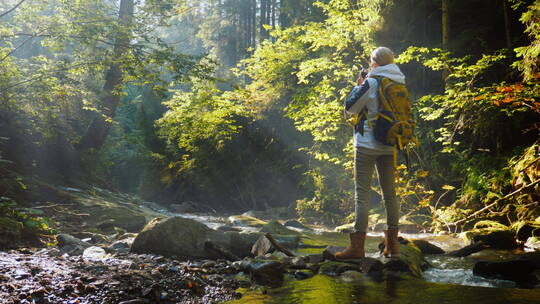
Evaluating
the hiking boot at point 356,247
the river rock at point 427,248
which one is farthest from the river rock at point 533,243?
the hiking boot at point 356,247

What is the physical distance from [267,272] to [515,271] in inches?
97.0

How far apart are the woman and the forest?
36cm

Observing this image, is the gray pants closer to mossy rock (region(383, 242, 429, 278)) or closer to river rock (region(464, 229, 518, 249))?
mossy rock (region(383, 242, 429, 278))

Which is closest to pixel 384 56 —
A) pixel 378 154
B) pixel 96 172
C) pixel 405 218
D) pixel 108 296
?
pixel 378 154

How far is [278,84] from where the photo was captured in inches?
642

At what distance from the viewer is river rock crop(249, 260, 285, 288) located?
387 centimetres

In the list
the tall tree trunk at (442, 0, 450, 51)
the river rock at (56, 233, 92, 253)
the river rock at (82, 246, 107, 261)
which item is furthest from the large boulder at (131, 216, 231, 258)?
the tall tree trunk at (442, 0, 450, 51)

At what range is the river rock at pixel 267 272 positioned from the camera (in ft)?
12.7

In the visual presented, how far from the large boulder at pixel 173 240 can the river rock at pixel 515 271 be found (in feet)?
11.3

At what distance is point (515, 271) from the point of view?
3.73 m

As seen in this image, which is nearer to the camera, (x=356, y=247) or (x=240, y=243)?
(x=356, y=247)

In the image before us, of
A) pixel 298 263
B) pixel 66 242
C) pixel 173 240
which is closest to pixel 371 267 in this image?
pixel 298 263

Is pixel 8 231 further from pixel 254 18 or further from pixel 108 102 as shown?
pixel 254 18

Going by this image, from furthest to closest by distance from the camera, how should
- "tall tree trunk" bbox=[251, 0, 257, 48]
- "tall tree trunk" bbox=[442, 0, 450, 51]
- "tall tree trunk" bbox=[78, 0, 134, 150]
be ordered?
"tall tree trunk" bbox=[251, 0, 257, 48] < "tall tree trunk" bbox=[78, 0, 134, 150] < "tall tree trunk" bbox=[442, 0, 450, 51]
